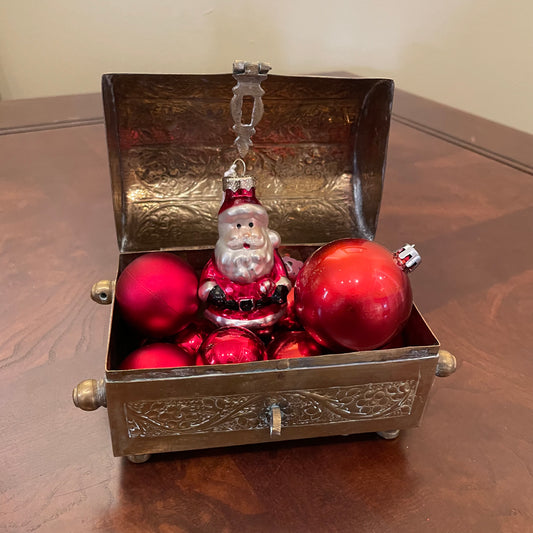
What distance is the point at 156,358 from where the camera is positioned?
1.65 feet

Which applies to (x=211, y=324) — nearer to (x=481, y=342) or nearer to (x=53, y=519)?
(x=53, y=519)

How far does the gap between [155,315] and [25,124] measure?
3.26 ft

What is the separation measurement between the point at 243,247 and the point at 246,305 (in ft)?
0.22

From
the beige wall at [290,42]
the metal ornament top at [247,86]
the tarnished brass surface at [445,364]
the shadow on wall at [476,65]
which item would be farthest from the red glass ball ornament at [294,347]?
the shadow on wall at [476,65]

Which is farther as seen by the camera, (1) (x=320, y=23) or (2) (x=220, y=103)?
(1) (x=320, y=23)

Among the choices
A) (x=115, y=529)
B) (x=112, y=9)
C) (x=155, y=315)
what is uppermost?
(x=112, y=9)

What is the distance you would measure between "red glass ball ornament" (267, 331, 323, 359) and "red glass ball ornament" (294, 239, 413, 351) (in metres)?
0.02

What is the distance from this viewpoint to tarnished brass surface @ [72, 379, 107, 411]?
1.52ft

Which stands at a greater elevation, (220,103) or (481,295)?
(220,103)

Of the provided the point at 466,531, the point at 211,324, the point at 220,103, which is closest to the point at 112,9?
the point at 220,103

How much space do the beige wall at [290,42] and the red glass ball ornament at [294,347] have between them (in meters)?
1.71

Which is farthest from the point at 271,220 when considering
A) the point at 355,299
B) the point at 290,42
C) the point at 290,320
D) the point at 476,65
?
the point at 476,65

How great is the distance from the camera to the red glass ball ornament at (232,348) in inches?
20.0

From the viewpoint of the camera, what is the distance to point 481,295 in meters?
0.78
